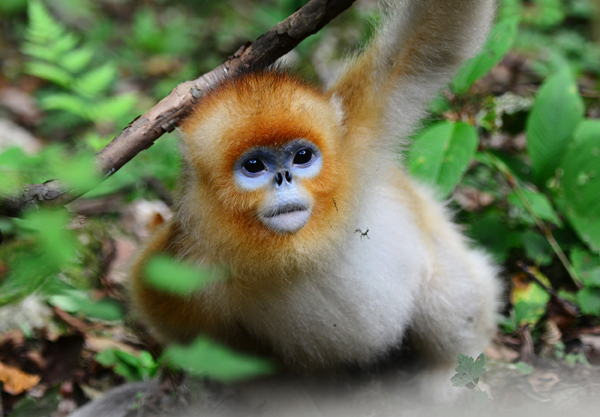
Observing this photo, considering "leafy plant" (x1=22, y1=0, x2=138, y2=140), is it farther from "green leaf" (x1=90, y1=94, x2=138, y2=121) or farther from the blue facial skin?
the blue facial skin

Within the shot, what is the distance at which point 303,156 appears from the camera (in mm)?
2805

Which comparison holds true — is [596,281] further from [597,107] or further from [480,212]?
[597,107]

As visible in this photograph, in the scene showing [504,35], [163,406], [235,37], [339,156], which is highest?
[235,37]

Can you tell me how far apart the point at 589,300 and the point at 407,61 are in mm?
2435

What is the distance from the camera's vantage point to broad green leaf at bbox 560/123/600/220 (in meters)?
4.19

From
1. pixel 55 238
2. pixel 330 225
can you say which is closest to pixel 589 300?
pixel 330 225

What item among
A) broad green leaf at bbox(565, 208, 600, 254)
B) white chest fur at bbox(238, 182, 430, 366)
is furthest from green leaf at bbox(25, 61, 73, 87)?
Result: broad green leaf at bbox(565, 208, 600, 254)

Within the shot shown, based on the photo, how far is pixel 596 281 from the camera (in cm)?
419

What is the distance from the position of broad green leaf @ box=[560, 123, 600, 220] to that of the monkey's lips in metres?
2.57

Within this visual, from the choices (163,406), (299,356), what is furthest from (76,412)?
(299,356)

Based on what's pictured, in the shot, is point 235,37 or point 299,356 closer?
point 299,356

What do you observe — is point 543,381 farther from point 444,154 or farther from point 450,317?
point 444,154

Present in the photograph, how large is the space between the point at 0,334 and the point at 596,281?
4388mm

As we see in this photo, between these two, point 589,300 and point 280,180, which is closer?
point 280,180
